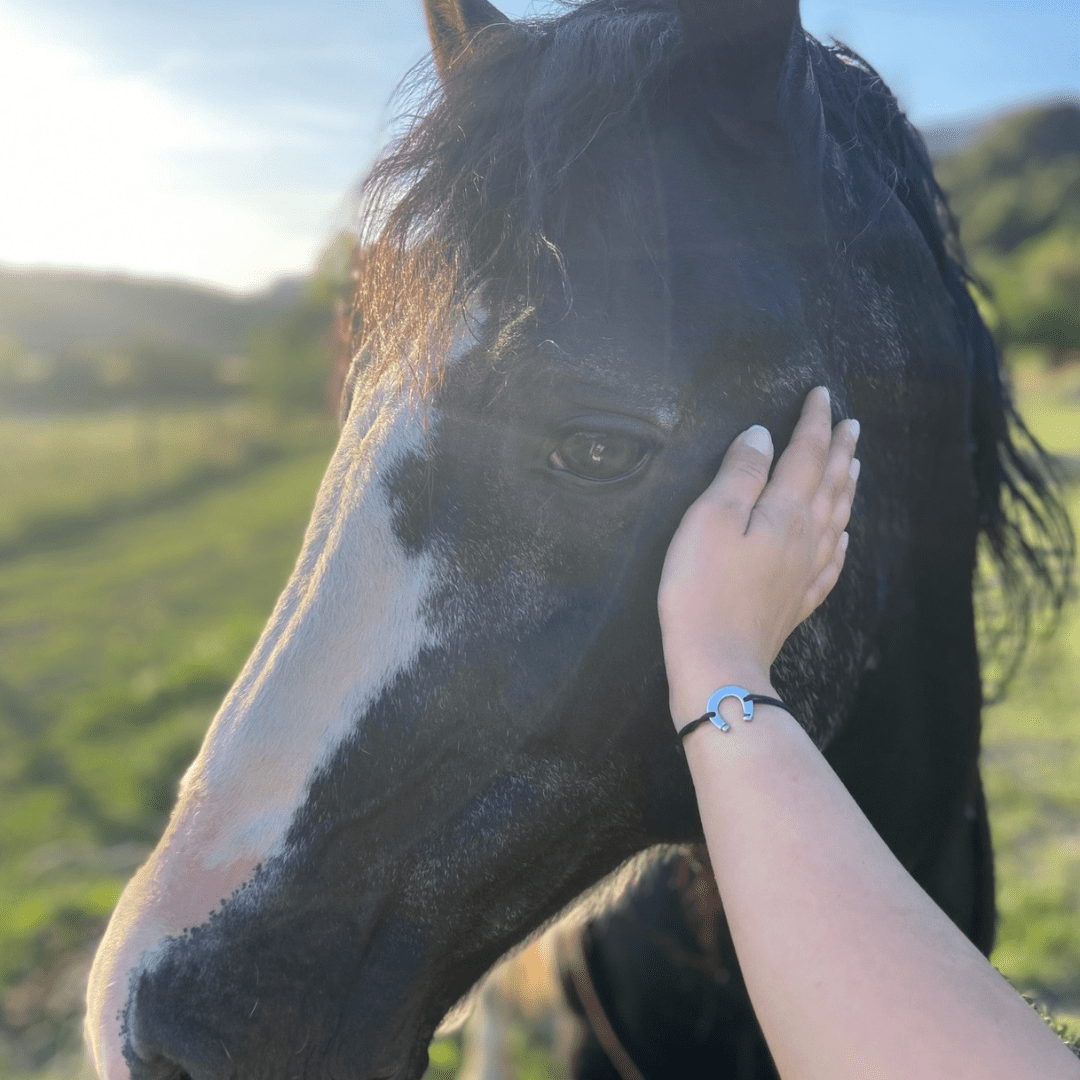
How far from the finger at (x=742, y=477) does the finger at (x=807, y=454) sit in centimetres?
3

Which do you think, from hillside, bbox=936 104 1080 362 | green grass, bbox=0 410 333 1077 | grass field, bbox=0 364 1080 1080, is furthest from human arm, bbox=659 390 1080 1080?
hillside, bbox=936 104 1080 362

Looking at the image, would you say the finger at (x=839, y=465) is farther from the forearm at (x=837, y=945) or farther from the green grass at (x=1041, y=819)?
the green grass at (x=1041, y=819)

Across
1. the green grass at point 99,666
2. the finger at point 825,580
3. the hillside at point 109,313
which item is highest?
the hillside at point 109,313

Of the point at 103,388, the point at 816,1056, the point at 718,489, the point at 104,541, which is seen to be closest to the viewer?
the point at 816,1056

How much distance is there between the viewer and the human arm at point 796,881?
0.74 metres

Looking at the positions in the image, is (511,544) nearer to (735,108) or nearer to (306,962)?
(306,962)

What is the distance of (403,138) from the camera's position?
1396mm

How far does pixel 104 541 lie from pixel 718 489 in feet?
77.2

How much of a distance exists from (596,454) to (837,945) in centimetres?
66

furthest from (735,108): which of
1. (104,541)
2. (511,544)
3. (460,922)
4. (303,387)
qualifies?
(303,387)

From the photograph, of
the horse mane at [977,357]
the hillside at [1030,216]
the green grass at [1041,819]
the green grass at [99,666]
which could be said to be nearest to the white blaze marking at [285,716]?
the horse mane at [977,357]

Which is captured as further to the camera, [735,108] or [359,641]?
[735,108]

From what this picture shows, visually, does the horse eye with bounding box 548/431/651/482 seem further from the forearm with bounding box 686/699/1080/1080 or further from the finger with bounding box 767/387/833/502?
the forearm with bounding box 686/699/1080/1080

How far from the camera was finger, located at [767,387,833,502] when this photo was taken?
1.17 meters
